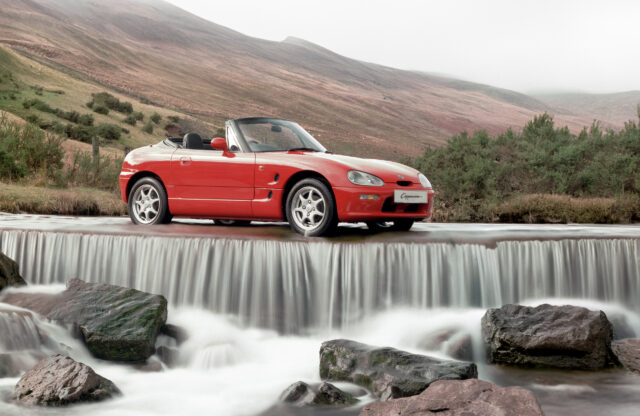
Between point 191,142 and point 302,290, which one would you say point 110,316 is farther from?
point 191,142

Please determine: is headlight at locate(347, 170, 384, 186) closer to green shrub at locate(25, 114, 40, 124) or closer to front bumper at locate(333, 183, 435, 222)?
front bumper at locate(333, 183, 435, 222)

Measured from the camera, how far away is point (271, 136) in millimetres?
9547

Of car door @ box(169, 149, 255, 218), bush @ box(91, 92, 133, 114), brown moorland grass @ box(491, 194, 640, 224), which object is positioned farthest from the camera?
bush @ box(91, 92, 133, 114)

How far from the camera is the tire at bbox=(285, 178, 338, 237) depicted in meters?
8.42

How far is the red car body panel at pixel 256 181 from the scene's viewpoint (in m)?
8.35

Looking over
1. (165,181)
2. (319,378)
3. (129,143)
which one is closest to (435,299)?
(319,378)

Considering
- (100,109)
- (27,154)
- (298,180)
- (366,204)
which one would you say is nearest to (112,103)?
(100,109)

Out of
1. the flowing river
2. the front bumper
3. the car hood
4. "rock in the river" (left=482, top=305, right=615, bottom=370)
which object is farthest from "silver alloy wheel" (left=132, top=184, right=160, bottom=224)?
"rock in the river" (left=482, top=305, right=615, bottom=370)

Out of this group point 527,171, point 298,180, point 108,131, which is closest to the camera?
point 298,180

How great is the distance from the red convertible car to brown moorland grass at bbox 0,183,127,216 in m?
6.33

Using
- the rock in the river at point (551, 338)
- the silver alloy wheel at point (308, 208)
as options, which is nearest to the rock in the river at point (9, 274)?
the silver alloy wheel at point (308, 208)

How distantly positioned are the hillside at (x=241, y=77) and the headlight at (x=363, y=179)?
6856cm

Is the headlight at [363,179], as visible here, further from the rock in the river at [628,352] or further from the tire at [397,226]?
the rock in the river at [628,352]

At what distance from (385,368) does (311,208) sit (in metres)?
2.67
